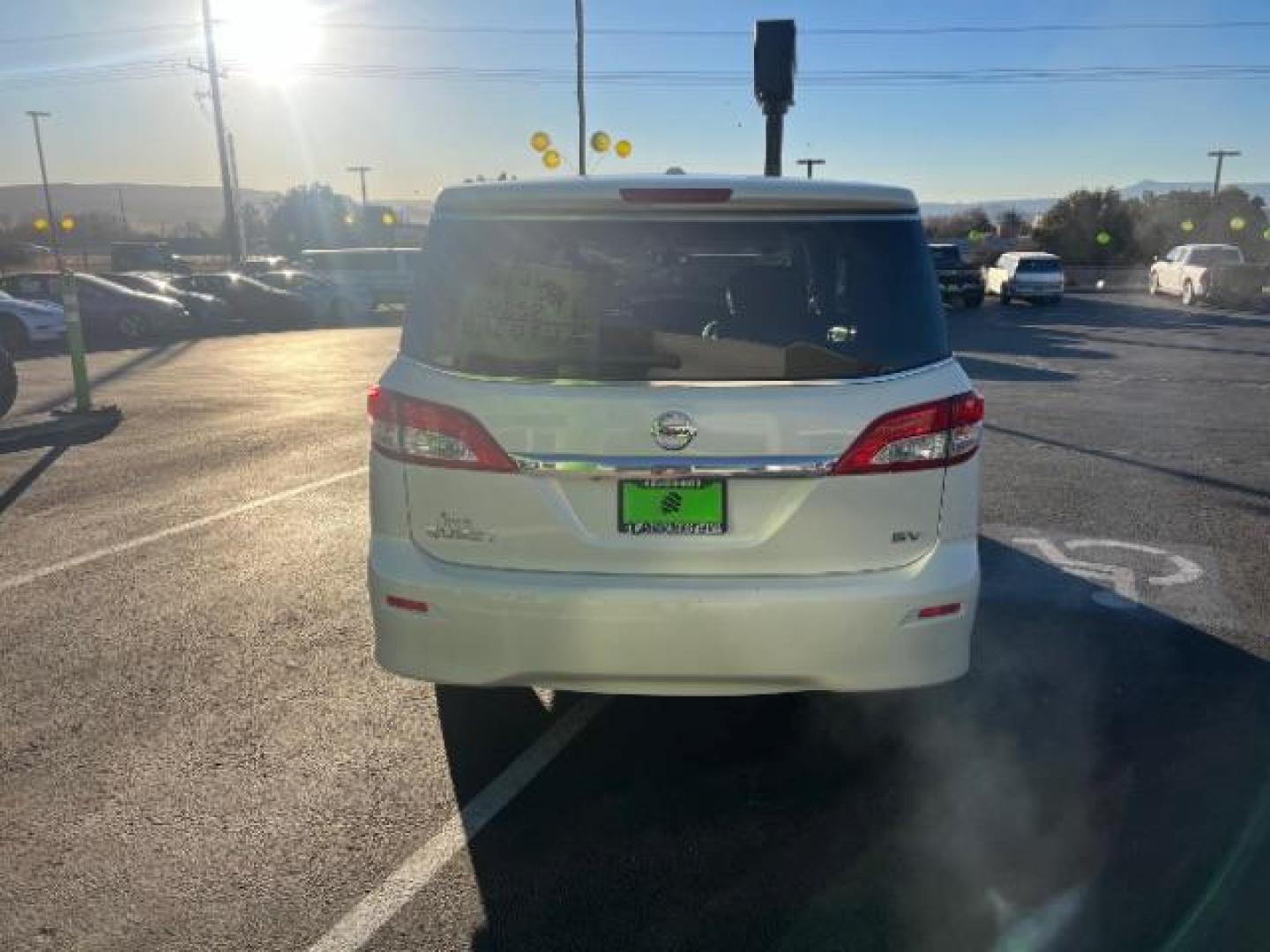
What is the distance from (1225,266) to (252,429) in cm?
3199

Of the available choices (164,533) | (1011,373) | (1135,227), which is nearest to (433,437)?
(164,533)

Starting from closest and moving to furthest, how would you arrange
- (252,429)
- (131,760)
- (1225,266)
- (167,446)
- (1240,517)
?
1. (131,760)
2. (1240,517)
3. (167,446)
4. (252,429)
5. (1225,266)

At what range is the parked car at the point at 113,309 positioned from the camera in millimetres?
21609

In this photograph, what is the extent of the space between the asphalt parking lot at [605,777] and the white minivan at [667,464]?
1.65ft

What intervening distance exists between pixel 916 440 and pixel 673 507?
0.75 metres

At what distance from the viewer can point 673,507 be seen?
2.87 meters

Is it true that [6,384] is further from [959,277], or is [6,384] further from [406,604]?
[959,277]

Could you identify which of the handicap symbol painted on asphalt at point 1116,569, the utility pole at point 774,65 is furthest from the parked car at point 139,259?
the handicap symbol painted on asphalt at point 1116,569

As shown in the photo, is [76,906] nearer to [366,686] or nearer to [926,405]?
[366,686]

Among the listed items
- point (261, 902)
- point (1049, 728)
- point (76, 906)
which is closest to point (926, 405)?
point (1049, 728)

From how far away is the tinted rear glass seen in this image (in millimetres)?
32094

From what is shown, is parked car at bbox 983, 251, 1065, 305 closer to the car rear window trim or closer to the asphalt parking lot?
the asphalt parking lot

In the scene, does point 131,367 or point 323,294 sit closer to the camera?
point 131,367

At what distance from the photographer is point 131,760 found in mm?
3510
